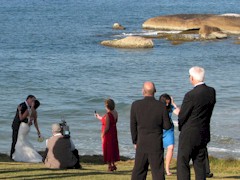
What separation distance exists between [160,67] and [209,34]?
17316 mm

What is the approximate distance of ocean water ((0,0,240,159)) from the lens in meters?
32.8

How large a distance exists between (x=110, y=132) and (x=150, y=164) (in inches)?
137

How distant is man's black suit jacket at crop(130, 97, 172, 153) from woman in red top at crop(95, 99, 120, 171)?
3.08m

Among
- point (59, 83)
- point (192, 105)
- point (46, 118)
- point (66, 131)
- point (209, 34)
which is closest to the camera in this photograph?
point (192, 105)

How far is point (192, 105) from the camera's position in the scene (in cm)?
1047

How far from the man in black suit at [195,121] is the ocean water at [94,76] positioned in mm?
15931

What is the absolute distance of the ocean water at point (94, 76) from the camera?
108 feet

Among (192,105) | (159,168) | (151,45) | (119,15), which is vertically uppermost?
(119,15)

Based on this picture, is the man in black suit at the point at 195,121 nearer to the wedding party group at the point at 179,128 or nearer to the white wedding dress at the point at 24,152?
the wedding party group at the point at 179,128

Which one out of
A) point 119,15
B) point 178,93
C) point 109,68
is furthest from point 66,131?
point 119,15

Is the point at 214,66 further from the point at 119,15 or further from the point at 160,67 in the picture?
the point at 119,15

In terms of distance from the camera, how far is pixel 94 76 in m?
52.8

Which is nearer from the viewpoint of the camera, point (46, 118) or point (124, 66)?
point (46, 118)

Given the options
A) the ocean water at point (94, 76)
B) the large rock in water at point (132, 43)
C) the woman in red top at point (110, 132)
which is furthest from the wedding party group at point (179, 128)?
the large rock in water at point (132, 43)
